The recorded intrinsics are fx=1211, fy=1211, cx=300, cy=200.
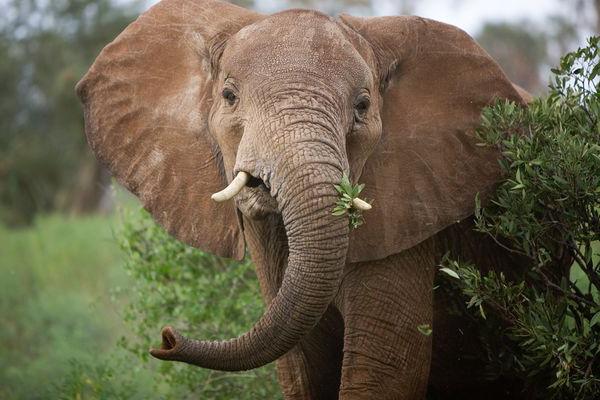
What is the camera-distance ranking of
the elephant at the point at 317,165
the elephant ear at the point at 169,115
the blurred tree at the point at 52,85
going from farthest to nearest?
1. the blurred tree at the point at 52,85
2. the elephant ear at the point at 169,115
3. the elephant at the point at 317,165

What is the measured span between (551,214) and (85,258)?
857 centimetres

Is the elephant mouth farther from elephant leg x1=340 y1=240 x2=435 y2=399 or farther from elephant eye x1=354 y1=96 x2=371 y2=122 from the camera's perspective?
elephant leg x1=340 y1=240 x2=435 y2=399

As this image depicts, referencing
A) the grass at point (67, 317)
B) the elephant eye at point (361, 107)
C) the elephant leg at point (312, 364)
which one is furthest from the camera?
the grass at point (67, 317)

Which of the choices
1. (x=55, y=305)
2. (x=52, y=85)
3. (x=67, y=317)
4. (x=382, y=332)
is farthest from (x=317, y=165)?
(x=52, y=85)

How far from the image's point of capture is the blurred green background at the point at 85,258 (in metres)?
7.02

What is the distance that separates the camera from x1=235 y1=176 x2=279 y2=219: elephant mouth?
4.76 metres

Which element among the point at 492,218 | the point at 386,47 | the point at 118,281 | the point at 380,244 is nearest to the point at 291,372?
the point at 380,244

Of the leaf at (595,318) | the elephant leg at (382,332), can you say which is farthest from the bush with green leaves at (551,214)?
the elephant leg at (382,332)

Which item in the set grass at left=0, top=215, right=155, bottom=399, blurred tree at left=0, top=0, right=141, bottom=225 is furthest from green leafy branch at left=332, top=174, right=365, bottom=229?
blurred tree at left=0, top=0, right=141, bottom=225

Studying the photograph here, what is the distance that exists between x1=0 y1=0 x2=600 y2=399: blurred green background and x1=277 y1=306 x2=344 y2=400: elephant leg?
1030 millimetres

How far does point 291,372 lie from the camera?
18.7 ft

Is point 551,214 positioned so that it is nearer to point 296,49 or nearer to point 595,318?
point 595,318

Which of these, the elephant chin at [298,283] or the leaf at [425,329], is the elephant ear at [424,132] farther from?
the elephant chin at [298,283]

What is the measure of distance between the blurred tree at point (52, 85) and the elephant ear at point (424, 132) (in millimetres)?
17331
